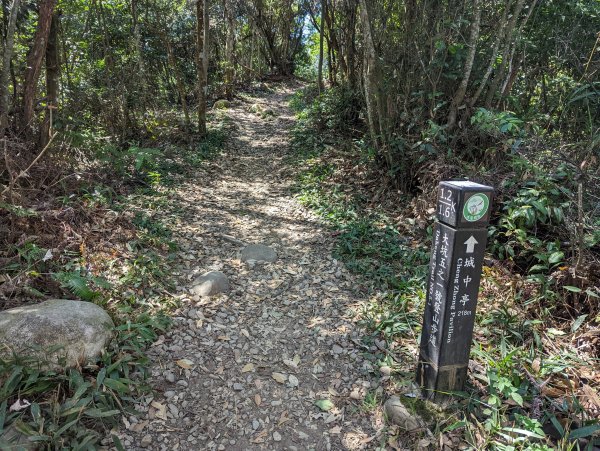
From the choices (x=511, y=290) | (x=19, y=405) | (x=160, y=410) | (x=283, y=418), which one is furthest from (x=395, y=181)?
(x=19, y=405)

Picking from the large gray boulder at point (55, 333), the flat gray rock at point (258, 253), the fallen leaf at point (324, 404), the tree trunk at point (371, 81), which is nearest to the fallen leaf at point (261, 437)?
the fallen leaf at point (324, 404)

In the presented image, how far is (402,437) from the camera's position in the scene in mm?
3033

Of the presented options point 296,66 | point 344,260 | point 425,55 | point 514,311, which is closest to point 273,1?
point 296,66

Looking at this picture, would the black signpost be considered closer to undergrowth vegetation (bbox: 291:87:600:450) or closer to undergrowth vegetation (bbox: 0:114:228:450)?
undergrowth vegetation (bbox: 291:87:600:450)

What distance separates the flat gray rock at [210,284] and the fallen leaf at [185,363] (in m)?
1.01

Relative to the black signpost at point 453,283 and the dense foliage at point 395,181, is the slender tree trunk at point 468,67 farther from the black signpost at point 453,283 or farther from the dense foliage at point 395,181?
the black signpost at point 453,283

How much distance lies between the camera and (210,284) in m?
4.66

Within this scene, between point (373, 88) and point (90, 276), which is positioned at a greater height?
point (373, 88)

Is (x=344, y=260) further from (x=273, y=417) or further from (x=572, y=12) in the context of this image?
(x=572, y=12)

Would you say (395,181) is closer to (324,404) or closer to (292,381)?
(292,381)

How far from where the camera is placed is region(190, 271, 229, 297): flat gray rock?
4.59 meters

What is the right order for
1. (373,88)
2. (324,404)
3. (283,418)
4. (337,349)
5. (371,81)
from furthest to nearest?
1. (373,88)
2. (371,81)
3. (337,349)
4. (324,404)
5. (283,418)

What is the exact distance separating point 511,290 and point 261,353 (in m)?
2.62

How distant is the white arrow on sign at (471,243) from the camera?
9.41 ft
